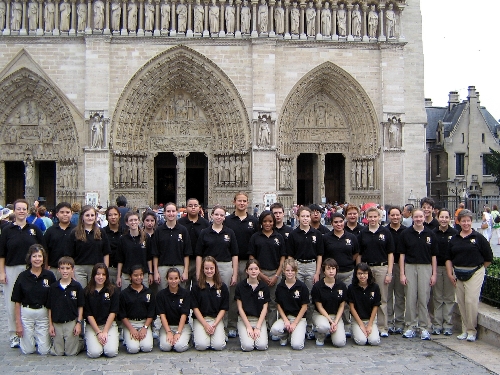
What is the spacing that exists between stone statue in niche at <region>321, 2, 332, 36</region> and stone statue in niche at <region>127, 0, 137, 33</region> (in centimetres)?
697

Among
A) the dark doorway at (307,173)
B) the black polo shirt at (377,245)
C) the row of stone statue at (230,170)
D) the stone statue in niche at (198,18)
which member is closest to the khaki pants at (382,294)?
the black polo shirt at (377,245)

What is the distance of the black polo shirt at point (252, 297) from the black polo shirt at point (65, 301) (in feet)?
6.65

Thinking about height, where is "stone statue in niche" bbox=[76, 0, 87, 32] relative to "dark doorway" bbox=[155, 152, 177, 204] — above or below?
above

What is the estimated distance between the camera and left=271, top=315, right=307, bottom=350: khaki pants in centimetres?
772

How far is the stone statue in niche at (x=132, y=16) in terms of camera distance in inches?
850

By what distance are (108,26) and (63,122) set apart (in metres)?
3.92

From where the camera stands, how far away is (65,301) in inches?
293

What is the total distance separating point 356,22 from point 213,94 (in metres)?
6.11

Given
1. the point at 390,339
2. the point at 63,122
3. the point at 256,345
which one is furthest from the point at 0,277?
the point at 63,122

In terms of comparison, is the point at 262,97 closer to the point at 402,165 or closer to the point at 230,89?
the point at 230,89

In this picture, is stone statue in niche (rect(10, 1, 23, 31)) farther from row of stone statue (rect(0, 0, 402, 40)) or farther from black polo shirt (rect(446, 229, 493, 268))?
black polo shirt (rect(446, 229, 493, 268))

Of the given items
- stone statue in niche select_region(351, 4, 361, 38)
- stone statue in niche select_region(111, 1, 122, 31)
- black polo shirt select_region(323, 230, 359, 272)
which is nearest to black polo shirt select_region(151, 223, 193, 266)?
black polo shirt select_region(323, 230, 359, 272)

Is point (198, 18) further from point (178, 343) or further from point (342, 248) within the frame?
point (178, 343)

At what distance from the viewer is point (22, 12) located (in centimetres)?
2152
